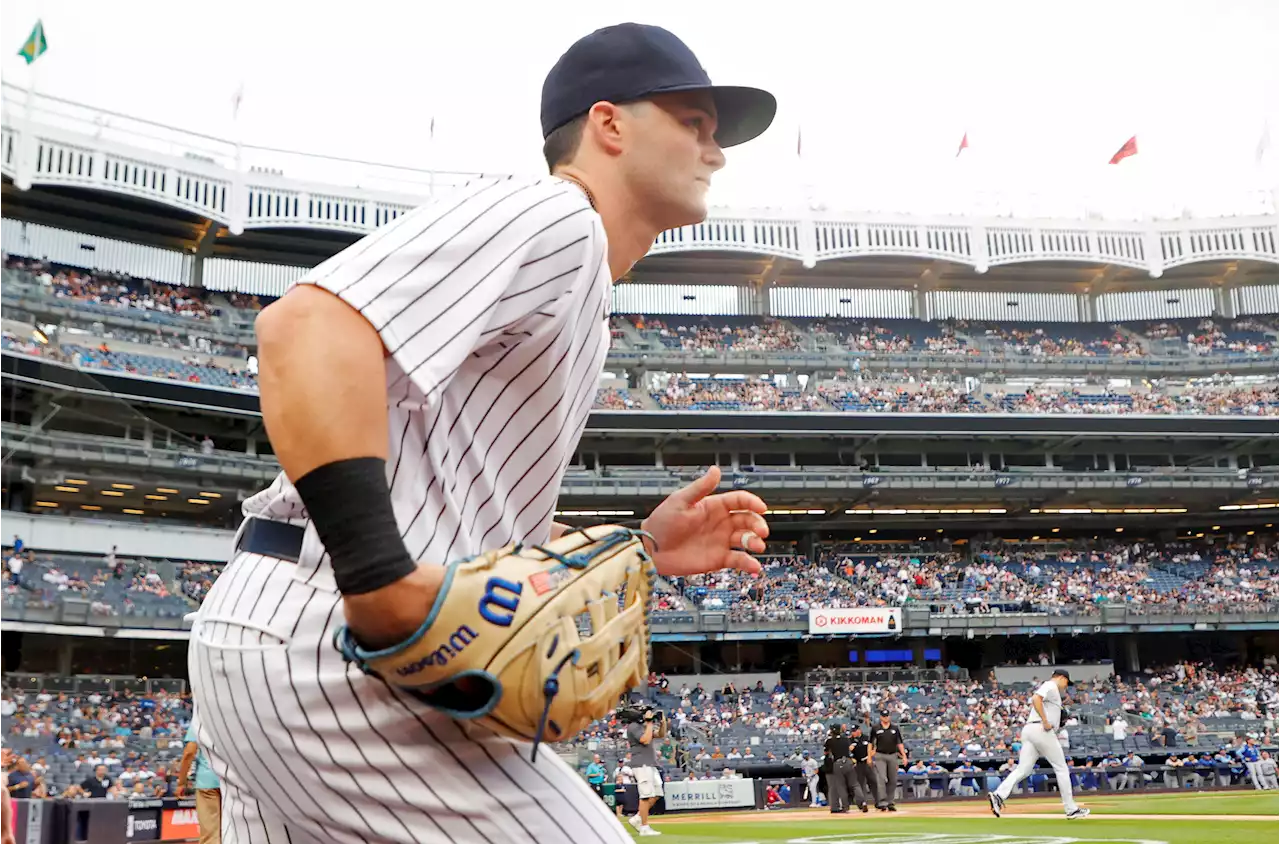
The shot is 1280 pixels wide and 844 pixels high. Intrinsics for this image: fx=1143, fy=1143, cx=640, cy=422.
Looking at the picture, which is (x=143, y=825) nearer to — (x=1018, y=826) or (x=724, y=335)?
(x=1018, y=826)

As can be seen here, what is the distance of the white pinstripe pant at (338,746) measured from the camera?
1758 mm

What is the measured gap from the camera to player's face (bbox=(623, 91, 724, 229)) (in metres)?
2.20

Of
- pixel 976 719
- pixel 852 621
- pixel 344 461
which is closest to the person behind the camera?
pixel 344 461

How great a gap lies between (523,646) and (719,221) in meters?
45.2

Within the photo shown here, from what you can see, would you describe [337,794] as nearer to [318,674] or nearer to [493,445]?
[318,674]

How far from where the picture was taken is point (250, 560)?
6.43 feet

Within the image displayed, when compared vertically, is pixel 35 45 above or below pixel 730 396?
above

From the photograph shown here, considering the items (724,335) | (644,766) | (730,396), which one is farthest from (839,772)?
(724,335)

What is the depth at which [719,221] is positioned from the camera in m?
45.9

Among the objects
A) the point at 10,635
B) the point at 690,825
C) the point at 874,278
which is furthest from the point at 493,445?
the point at 874,278

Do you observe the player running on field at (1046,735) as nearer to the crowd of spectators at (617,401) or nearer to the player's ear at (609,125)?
the player's ear at (609,125)

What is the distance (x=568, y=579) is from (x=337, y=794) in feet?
1.68

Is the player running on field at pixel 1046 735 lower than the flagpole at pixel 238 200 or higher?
lower

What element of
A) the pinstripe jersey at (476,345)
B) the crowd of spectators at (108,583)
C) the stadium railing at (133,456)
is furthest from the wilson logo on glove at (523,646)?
the stadium railing at (133,456)
